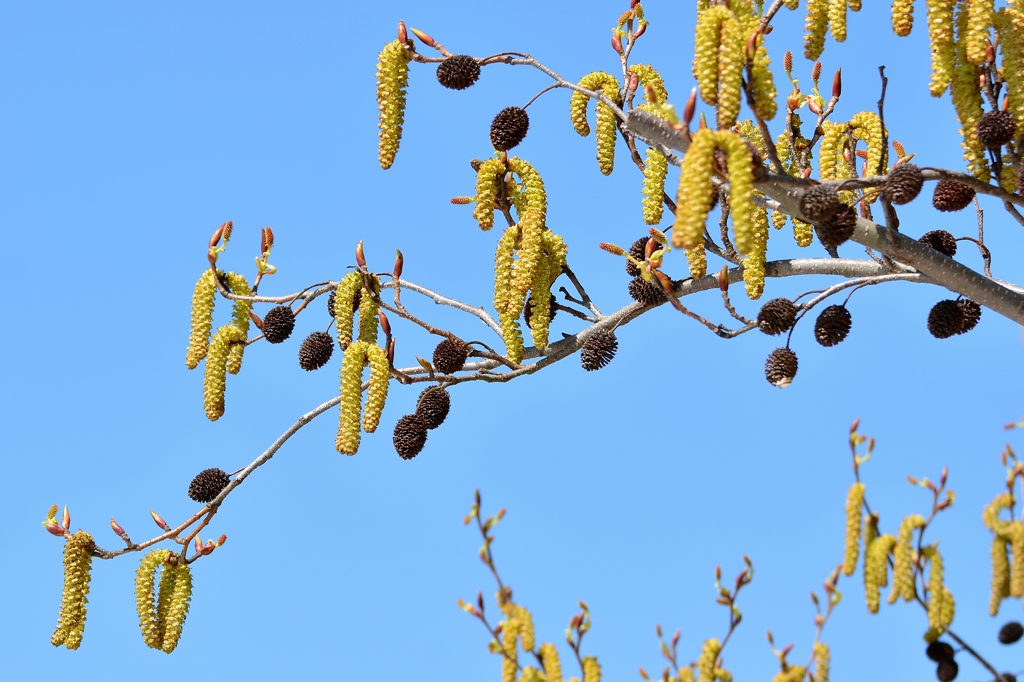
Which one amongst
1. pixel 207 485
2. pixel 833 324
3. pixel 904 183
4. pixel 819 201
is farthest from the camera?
pixel 207 485

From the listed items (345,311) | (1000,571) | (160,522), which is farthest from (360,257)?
(1000,571)

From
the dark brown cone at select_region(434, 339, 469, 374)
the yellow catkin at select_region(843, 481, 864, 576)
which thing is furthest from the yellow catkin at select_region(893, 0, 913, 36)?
the dark brown cone at select_region(434, 339, 469, 374)

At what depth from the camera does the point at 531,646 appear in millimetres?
3334

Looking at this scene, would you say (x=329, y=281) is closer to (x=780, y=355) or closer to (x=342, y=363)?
(x=342, y=363)

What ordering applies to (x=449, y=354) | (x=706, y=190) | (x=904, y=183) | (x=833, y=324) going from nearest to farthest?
1. (x=706, y=190)
2. (x=904, y=183)
3. (x=833, y=324)
4. (x=449, y=354)

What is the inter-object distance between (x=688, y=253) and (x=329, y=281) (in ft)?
5.68

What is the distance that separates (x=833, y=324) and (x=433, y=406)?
69.3 inches

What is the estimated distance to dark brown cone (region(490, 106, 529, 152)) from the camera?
483cm

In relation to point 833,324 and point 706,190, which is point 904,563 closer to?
point 706,190

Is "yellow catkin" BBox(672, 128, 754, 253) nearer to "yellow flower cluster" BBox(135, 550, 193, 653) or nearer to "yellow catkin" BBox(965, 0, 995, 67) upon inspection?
"yellow catkin" BBox(965, 0, 995, 67)

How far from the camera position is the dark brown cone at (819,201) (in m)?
4.03

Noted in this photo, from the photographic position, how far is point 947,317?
507 centimetres

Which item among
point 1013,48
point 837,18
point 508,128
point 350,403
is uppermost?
point 508,128

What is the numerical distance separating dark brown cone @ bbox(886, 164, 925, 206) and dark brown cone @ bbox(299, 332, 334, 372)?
8.39 ft
